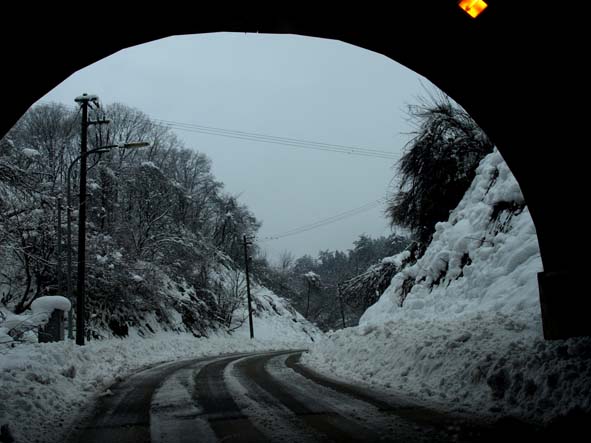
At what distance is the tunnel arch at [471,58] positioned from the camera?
20.2ft

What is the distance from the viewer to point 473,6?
598 cm

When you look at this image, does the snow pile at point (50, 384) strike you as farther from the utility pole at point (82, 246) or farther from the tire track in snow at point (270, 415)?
the tire track in snow at point (270, 415)

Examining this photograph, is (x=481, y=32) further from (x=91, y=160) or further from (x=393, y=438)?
(x=91, y=160)

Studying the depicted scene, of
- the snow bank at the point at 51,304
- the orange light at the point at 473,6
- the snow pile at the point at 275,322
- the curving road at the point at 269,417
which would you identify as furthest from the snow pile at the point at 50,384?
the snow pile at the point at 275,322

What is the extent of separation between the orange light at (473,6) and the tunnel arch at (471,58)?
169mm

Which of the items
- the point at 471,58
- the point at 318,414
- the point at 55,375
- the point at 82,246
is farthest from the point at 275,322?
the point at 471,58

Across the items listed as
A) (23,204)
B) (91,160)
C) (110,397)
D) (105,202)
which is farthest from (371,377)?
(91,160)

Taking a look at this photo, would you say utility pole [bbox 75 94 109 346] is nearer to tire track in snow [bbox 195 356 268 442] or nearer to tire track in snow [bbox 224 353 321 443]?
tire track in snow [bbox 195 356 268 442]

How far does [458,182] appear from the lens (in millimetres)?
18828

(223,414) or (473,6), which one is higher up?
(473,6)

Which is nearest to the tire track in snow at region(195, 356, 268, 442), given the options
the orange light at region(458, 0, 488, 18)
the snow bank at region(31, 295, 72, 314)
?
the orange light at region(458, 0, 488, 18)

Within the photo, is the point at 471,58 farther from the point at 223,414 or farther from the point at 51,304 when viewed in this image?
the point at 51,304

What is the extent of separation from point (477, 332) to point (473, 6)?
5.88m

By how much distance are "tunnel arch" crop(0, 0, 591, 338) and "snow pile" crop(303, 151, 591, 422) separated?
122 centimetres
